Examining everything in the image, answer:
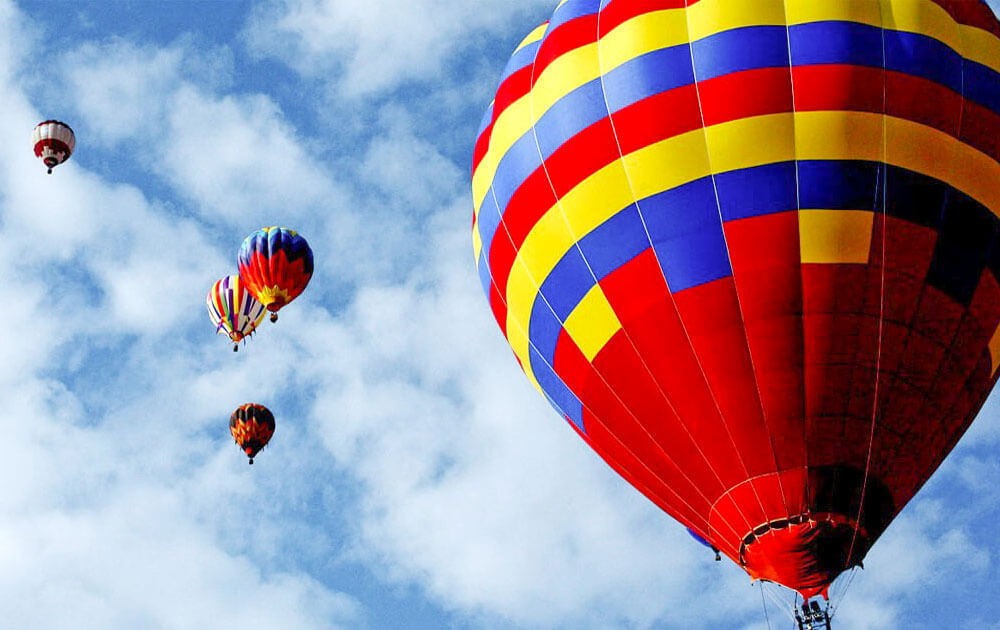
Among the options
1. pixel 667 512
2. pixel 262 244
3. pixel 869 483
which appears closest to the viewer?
pixel 869 483

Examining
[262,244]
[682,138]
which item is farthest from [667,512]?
[262,244]

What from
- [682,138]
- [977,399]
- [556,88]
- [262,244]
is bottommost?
[977,399]

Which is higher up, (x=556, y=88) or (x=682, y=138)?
(x=556, y=88)

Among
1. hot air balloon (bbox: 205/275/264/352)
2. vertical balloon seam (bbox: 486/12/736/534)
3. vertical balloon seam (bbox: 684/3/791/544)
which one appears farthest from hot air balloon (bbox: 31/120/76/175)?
vertical balloon seam (bbox: 684/3/791/544)

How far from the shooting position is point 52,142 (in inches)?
1081

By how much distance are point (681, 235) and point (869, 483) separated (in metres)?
2.55

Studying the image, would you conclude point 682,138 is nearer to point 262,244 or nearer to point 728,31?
point 728,31

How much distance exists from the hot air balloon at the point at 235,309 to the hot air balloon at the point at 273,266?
5.32 feet

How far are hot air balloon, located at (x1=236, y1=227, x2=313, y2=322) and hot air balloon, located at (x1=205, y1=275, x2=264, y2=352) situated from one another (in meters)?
1.62

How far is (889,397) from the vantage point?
13.5m

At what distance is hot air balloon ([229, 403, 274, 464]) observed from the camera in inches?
1079

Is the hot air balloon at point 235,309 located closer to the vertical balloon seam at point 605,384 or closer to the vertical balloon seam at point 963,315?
the vertical balloon seam at point 605,384

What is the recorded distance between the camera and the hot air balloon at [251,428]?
1079 inches

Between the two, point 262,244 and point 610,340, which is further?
point 262,244
